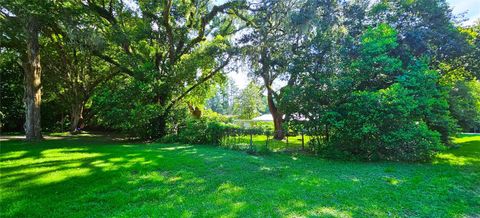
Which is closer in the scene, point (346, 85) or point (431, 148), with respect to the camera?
point (431, 148)

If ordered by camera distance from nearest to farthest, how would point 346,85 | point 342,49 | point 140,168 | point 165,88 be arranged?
1. point 140,168
2. point 346,85
3. point 342,49
4. point 165,88

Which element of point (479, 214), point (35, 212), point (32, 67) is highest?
point (32, 67)

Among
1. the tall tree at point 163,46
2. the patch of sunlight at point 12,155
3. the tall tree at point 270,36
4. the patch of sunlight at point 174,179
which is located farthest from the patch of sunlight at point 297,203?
the tall tree at point 163,46

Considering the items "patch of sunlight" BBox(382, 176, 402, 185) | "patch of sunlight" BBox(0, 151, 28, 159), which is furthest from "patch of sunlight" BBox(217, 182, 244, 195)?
"patch of sunlight" BBox(0, 151, 28, 159)

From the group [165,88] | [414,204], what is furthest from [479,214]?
[165,88]

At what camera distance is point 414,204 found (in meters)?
4.32

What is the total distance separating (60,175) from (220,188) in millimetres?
3504

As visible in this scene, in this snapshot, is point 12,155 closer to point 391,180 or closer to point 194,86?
point 194,86

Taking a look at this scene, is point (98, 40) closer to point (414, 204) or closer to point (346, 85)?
point (346, 85)

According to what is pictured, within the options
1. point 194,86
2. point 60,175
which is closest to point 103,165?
point 60,175

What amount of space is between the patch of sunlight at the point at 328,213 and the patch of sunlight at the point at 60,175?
4.86 meters

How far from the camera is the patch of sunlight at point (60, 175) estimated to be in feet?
15.5

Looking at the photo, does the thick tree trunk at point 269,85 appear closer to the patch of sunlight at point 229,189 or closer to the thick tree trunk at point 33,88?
the patch of sunlight at point 229,189

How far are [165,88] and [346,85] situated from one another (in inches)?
349
